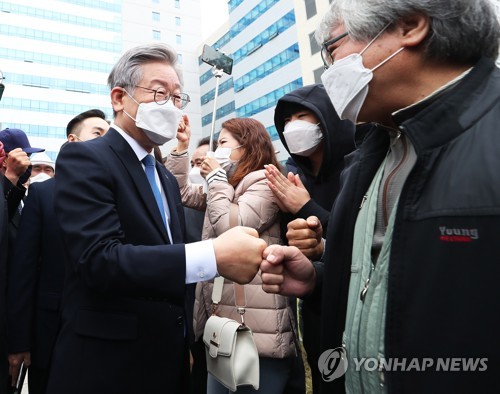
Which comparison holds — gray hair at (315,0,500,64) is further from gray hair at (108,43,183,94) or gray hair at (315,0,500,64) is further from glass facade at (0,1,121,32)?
glass facade at (0,1,121,32)

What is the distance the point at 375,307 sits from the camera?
1.14m

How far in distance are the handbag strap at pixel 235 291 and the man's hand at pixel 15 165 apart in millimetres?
1774

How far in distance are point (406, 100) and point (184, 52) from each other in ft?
176

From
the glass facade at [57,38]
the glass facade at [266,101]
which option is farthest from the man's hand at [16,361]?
the glass facade at [57,38]

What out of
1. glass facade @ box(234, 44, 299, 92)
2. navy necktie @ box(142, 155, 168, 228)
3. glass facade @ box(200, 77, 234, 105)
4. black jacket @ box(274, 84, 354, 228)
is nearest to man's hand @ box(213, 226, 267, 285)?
navy necktie @ box(142, 155, 168, 228)

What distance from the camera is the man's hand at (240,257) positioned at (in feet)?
4.71

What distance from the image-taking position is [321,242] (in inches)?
74.4

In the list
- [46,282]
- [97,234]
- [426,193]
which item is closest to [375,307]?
[426,193]

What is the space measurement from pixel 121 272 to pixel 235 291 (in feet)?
3.46

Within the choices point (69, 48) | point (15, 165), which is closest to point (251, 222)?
point (15, 165)

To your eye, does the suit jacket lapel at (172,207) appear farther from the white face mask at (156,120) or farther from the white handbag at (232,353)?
the white handbag at (232,353)

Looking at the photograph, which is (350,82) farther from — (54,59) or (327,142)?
(54,59)

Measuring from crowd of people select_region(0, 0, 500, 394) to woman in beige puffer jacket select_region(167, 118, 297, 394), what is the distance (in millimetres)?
12

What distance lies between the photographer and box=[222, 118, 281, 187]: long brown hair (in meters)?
2.70
